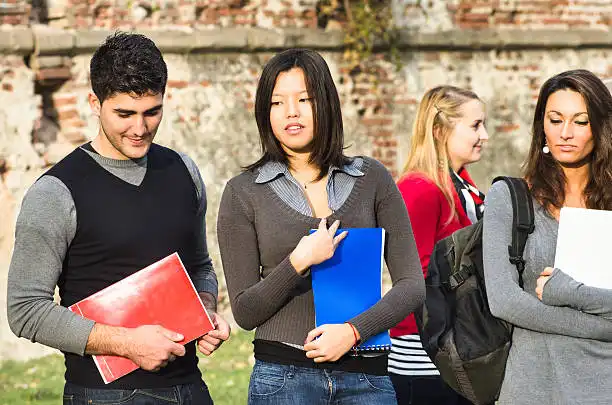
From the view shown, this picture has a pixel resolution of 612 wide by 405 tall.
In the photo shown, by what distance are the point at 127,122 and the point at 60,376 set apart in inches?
194

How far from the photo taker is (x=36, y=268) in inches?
136

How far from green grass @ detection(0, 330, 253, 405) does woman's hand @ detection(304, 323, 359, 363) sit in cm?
372

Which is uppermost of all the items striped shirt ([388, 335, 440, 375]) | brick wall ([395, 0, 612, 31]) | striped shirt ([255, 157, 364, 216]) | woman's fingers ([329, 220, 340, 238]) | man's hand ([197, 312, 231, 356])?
striped shirt ([255, 157, 364, 216])

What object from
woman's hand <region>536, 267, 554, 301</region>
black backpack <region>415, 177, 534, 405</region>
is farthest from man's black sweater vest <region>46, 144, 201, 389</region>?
woman's hand <region>536, 267, 554, 301</region>

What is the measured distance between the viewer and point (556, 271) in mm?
3756

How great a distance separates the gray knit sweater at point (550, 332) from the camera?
373cm

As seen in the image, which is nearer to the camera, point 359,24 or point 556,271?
point 556,271

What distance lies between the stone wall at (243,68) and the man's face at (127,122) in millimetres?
5720

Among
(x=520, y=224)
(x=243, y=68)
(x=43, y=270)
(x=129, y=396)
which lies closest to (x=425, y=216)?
(x=520, y=224)

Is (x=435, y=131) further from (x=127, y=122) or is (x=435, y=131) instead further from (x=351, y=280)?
(x=127, y=122)

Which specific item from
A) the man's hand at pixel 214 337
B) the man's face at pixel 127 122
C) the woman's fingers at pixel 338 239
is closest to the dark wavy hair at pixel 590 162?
the woman's fingers at pixel 338 239

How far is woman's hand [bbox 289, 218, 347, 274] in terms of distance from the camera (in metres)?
3.52

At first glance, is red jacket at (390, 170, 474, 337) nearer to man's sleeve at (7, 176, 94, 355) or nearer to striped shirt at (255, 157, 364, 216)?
striped shirt at (255, 157, 364, 216)

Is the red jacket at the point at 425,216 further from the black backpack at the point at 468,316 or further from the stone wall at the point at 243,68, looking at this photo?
the stone wall at the point at 243,68
